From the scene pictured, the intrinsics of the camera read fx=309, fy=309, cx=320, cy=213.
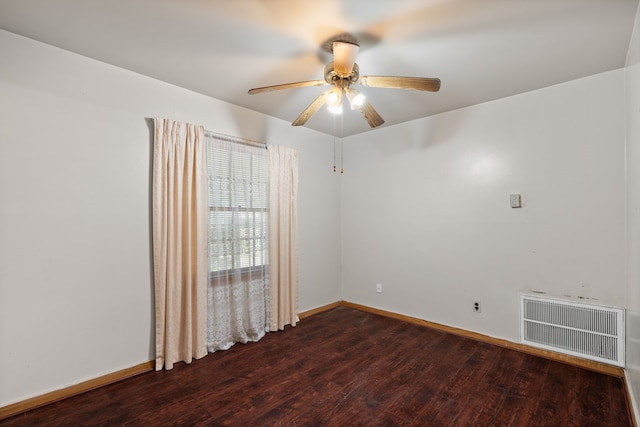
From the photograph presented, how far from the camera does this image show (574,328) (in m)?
2.79

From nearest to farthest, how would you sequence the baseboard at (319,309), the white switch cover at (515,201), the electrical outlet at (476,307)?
the white switch cover at (515,201)
the electrical outlet at (476,307)
the baseboard at (319,309)

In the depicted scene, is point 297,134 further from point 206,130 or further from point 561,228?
point 561,228

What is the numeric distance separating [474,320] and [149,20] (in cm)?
394

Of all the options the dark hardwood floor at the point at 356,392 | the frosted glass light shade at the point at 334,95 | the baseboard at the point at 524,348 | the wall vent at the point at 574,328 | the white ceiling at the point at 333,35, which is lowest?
the dark hardwood floor at the point at 356,392

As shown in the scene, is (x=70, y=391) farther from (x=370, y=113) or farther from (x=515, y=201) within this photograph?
(x=515, y=201)

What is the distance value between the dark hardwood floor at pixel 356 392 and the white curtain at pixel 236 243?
0.28 m

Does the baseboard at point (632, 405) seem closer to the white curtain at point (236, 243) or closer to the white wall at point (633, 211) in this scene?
the white wall at point (633, 211)

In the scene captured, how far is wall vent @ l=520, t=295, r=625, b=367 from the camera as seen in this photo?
2.61 m

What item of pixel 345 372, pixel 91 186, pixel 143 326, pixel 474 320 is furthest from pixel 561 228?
pixel 91 186

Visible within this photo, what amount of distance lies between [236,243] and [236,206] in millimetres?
395

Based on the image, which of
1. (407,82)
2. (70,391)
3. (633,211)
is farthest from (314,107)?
(70,391)

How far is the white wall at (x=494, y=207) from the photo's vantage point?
2.68 m

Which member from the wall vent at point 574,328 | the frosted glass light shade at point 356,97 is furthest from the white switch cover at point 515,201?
the frosted glass light shade at point 356,97

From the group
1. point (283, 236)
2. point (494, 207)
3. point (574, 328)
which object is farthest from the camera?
point (283, 236)
